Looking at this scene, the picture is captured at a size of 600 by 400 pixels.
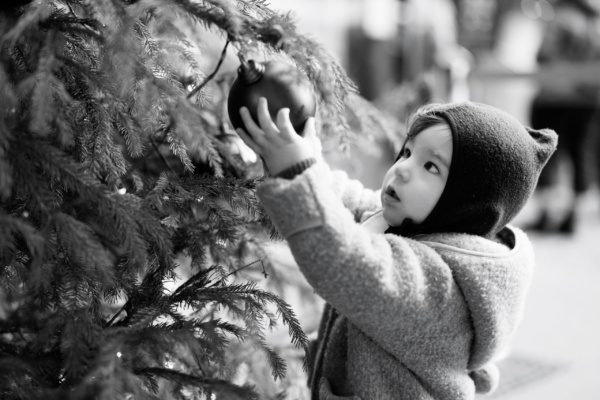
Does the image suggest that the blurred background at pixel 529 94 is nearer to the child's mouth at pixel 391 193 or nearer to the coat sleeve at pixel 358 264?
the child's mouth at pixel 391 193

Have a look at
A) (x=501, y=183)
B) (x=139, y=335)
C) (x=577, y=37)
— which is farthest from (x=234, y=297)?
(x=577, y=37)

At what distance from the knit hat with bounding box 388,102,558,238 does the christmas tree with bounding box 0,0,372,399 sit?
10.7 inches

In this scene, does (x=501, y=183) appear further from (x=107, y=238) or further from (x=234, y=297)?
(x=107, y=238)

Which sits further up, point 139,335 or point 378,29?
point 139,335

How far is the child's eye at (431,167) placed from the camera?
1582mm

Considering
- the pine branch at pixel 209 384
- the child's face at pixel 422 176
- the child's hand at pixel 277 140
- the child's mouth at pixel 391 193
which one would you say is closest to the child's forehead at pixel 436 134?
the child's face at pixel 422 176

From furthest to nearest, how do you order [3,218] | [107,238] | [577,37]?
[577,37]
[107,238]
[3,218]

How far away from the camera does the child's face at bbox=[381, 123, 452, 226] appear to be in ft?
5.16

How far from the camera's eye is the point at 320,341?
1819mm

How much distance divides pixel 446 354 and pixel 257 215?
512 millimetres

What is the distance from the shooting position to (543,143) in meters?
1.68

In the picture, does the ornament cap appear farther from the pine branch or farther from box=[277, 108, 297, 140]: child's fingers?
the pine branch

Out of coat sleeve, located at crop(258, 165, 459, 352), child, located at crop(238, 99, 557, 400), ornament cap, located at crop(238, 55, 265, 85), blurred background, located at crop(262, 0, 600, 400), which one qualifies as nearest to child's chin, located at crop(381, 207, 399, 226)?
child, located at crop(238, 99, 557, 400)

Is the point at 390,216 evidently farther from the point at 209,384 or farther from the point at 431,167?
the point at 209,384
